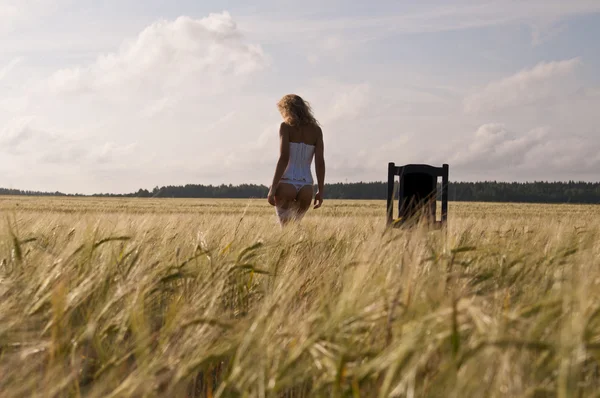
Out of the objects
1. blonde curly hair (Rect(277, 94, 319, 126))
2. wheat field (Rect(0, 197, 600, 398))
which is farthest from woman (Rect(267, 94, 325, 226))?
wheat field (Rect(0, 197, 600, 398))

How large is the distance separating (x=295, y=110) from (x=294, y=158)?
49cm

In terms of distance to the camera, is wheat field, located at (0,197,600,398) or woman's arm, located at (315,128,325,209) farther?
woman's arm, located at (315,128,325,209)

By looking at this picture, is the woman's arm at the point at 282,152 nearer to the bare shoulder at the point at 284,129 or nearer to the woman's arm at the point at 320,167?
the bare shoulder at the point at 284,129

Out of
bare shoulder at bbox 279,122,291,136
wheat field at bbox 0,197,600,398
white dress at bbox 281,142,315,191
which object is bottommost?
wheat field at bbox 0,197,600,398

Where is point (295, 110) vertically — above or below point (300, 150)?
above

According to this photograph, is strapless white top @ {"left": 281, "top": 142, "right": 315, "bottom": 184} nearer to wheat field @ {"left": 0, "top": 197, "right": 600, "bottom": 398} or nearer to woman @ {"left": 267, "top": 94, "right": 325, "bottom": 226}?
woman @ {"left": 267, "top": 94, "right": 325, "bottom": 226}

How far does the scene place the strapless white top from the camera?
5934 millimetres

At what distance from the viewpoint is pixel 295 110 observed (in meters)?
5.86

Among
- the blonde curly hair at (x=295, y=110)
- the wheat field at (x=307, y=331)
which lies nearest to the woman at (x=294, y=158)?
the blonde curly hair at (x=295, y=110)

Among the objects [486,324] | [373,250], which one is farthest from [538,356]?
[373,250]

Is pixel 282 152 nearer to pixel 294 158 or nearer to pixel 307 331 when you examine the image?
pixel 294 158

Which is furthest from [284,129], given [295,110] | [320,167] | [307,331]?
[307,331]

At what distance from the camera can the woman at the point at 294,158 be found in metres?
5.88

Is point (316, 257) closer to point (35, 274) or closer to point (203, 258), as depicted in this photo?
point (203, 258)
